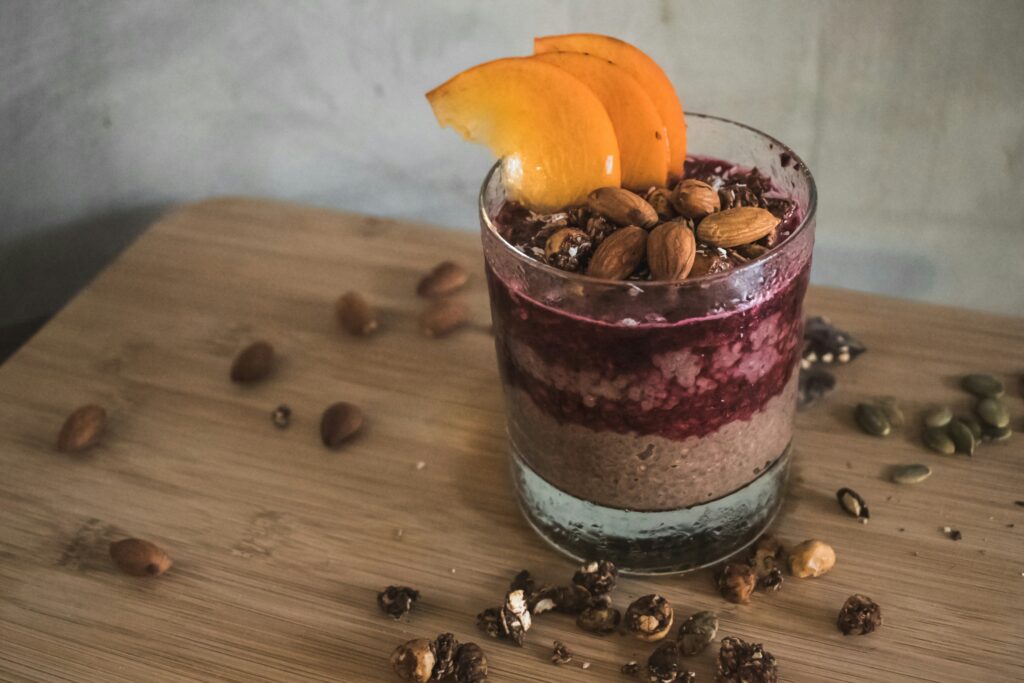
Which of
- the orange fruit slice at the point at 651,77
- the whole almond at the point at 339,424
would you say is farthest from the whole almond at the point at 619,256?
the whole almond at the point at 339,424

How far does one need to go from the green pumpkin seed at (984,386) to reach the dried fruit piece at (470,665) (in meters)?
0.51

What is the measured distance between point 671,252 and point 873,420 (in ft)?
1.15

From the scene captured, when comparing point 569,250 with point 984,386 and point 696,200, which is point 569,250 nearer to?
point 696,200

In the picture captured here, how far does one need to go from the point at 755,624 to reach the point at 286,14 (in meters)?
0.84

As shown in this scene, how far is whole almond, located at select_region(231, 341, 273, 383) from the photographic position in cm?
98

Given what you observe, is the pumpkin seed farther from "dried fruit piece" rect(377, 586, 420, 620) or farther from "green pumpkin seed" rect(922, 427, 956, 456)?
"dried fruit piece" rect(377, 586, 420, 620)

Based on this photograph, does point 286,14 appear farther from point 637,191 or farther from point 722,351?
point 722,351

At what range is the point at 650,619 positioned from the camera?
71cm

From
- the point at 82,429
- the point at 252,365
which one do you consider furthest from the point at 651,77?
the point at 82,429

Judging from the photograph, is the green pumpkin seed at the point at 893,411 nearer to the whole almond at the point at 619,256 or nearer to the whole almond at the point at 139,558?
the whole almond at the point at 619,256

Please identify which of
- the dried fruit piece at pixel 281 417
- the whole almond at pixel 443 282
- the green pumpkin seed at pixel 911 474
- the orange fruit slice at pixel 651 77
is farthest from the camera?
the whole almond at pixel 443 282

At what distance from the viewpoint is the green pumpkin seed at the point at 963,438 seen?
850 millimetres

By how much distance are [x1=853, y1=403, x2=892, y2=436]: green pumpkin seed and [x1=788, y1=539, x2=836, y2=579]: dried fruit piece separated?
161 mm

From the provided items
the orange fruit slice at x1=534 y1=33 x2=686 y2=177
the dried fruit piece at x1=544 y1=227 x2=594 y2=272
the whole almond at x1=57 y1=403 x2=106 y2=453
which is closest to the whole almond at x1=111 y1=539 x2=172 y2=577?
the whole almond at x1=57 y1=403 x2=106 y2=453
